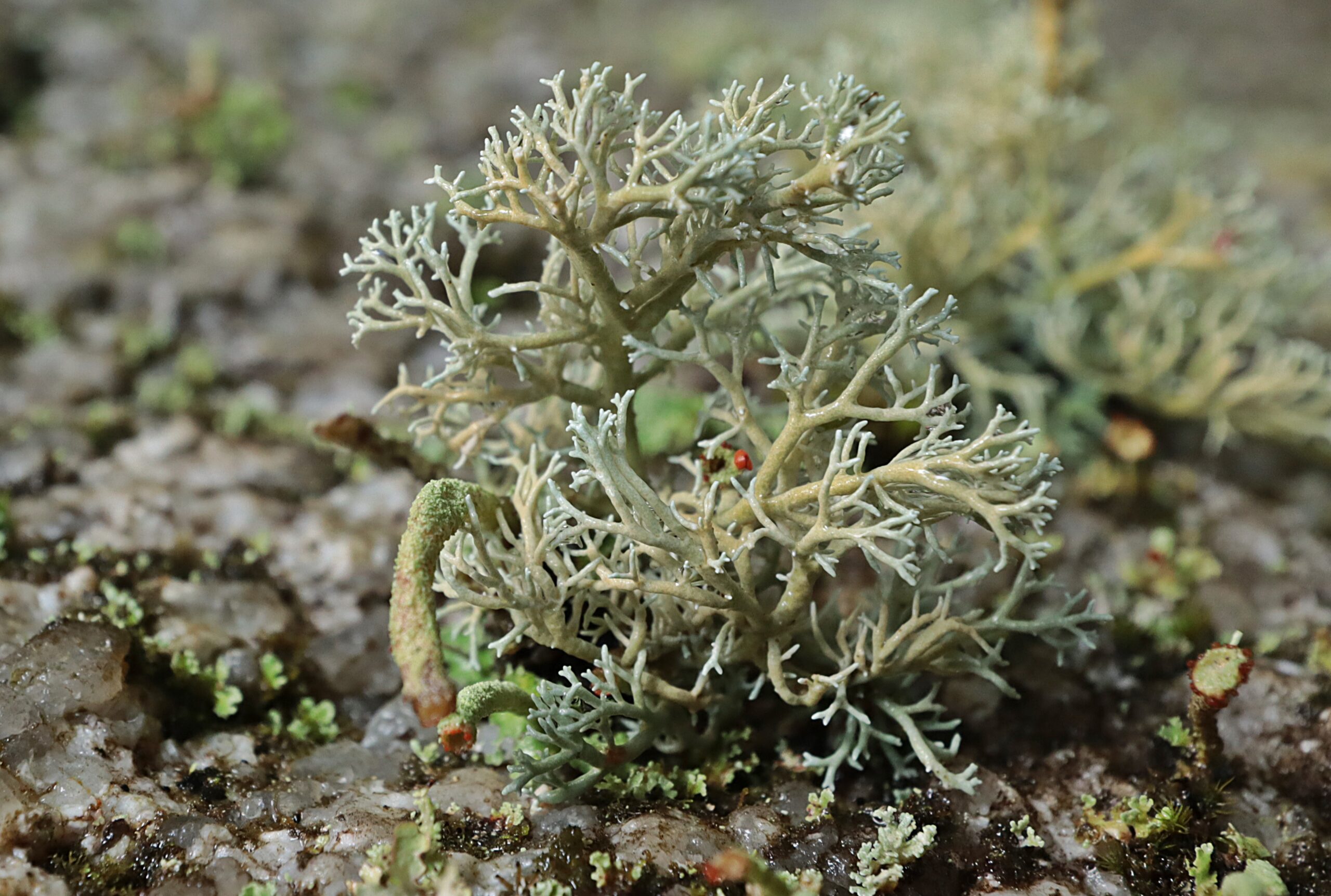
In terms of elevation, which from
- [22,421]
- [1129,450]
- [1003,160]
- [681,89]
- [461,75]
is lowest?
[1129,450]

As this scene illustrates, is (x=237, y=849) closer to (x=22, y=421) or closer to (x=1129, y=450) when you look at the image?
(x=22, y=421)

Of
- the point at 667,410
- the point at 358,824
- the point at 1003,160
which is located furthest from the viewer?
the point at 1003,160

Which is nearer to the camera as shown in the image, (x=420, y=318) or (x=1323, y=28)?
(x=420, y=318)

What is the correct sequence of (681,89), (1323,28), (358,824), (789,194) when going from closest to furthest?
1. (789,194)
2. (358,824)
3. (681,89)
4. (1323,28)

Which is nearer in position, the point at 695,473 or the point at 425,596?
the point at 425,596

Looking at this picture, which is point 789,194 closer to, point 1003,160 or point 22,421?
point 1003,160

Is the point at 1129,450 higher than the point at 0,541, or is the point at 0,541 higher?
the point at 0,541

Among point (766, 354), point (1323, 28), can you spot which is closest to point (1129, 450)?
point (766, 354)
